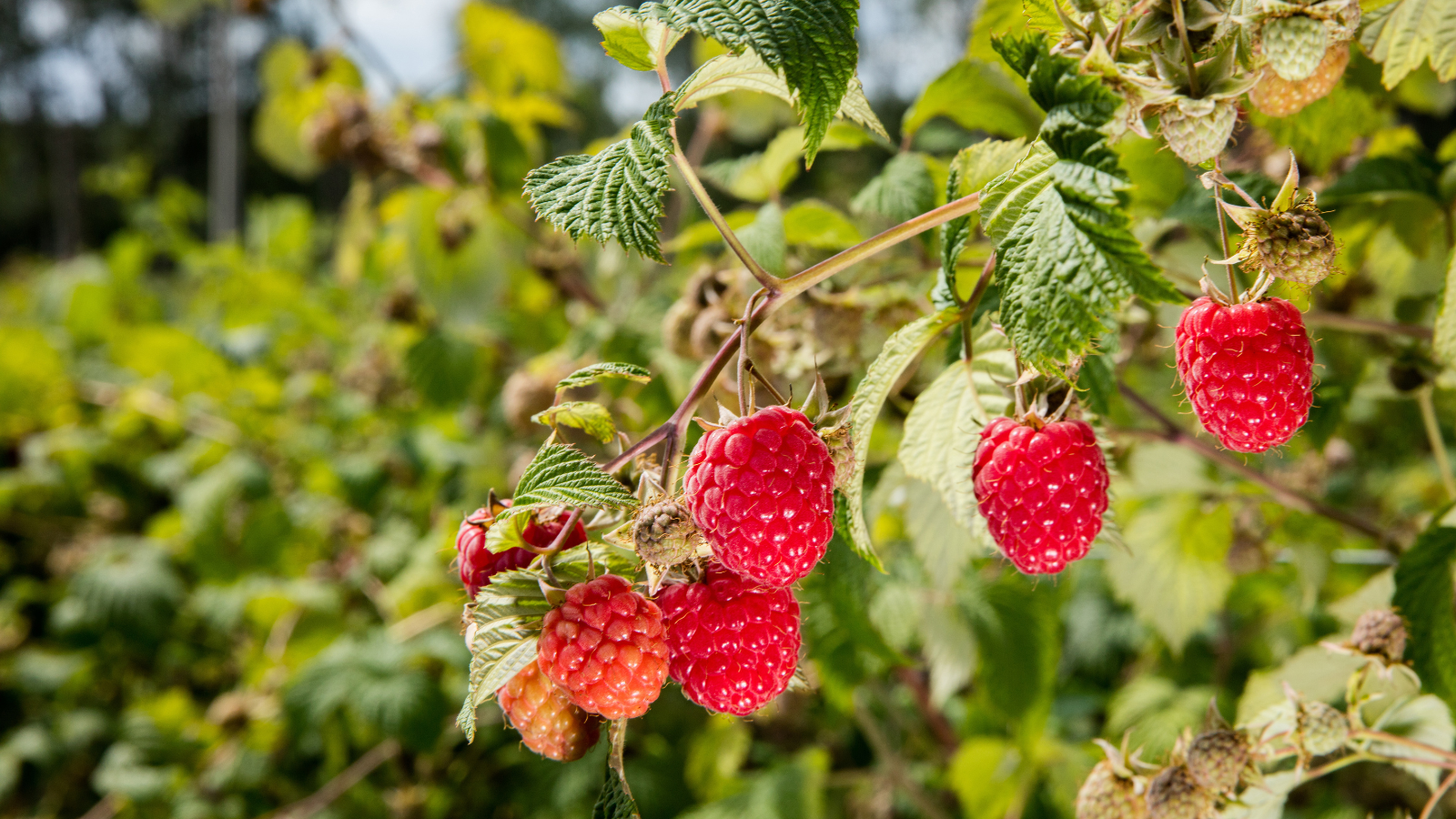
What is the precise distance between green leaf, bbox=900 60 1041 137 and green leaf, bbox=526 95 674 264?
37cm

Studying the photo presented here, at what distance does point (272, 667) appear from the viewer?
5.46 feet

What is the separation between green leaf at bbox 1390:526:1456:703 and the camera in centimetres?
56

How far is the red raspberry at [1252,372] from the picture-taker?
1.34 feet

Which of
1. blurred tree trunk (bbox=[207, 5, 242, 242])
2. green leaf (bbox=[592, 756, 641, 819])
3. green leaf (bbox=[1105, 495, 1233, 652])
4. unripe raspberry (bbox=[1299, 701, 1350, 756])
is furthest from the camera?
blurred tree trunk (bbox=[207, 5, 242, 242])

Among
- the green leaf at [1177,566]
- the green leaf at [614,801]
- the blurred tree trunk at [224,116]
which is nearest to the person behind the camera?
the green leaf at [614,801]

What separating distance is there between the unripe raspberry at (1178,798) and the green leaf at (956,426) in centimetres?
19

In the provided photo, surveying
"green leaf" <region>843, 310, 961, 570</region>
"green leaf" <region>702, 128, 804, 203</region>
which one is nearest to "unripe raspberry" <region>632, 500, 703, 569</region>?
"green leaf" <region>843, 310, 961, 570</region>

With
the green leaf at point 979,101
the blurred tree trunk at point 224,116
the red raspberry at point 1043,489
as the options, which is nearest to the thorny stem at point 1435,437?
the green leaf at point 979,101

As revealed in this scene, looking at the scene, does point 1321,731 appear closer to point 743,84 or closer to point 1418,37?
point 1418,37

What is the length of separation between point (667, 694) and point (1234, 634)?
0.90m

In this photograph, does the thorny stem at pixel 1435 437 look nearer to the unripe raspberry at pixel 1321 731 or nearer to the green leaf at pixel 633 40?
the unripe raspberry at pixel 1321 731

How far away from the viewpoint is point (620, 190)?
42 centimetres

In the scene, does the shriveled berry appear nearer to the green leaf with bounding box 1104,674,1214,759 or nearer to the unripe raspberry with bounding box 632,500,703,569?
the unripe raspberry with bounding box 632,500,703,569

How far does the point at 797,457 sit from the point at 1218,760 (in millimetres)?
339
